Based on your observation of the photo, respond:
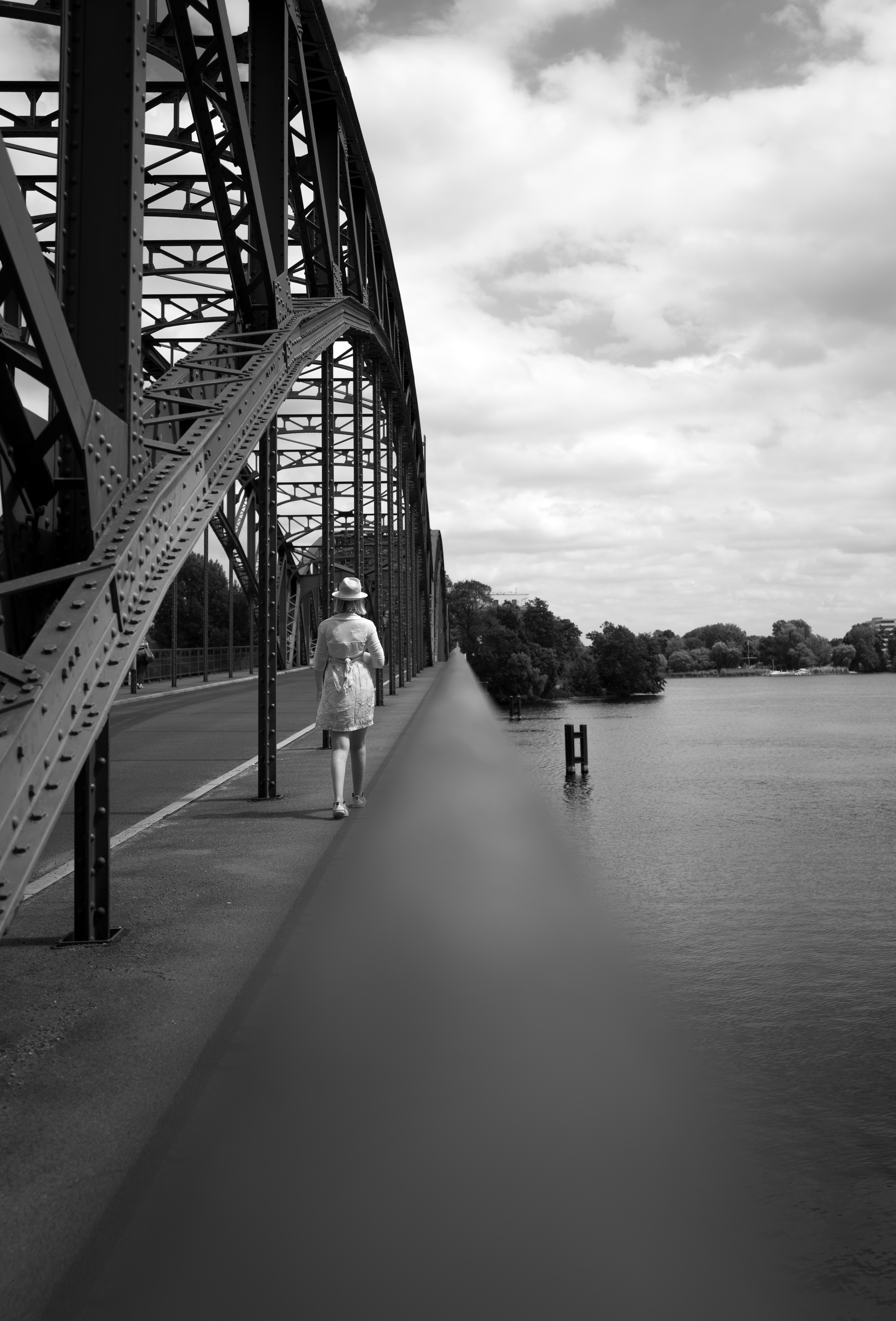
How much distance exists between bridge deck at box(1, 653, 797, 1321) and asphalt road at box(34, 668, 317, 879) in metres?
1.92

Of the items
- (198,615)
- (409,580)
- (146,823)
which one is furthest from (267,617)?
(198,615)

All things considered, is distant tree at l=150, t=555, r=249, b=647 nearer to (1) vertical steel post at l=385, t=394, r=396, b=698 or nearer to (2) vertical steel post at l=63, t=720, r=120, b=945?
(1) vertical steel post at l=385, t=394, r=396, b=698

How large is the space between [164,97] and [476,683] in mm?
12173

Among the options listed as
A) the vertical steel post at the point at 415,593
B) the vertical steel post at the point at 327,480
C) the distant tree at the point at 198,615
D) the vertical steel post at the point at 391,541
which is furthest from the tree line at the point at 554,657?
the vertical steel post at the point at 327,480

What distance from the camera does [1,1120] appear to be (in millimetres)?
2840

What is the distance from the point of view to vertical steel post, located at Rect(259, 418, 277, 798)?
7.82 m

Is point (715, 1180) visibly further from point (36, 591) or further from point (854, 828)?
point (854, 828)

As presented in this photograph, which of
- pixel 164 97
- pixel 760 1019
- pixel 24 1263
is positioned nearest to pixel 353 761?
pixel 760 1019

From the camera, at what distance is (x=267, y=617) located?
7812 millimetres

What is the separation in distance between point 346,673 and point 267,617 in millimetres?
705

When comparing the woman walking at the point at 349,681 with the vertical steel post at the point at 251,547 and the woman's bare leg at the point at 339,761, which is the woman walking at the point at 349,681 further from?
the vertical steel post at the point at 251,547

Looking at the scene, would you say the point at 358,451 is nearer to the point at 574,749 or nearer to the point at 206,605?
the point at 206,605

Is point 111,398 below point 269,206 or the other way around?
below

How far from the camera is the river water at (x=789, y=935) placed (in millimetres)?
4402
